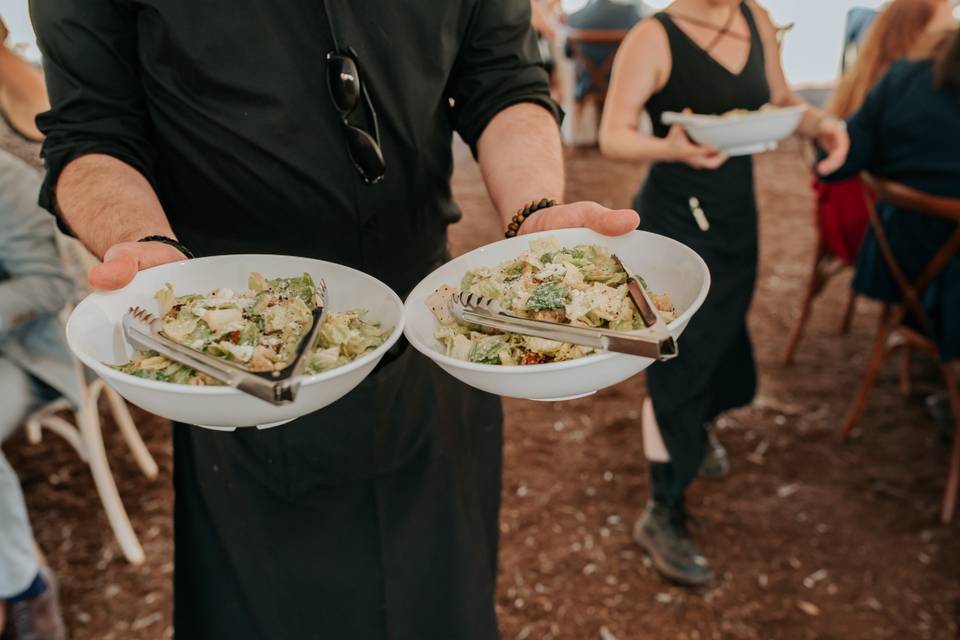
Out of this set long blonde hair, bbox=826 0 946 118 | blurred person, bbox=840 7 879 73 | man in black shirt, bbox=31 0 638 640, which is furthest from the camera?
blurred person, bbox=840 7 879 73

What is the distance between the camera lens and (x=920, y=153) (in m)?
2.02

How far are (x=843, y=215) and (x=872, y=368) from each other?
0.57m

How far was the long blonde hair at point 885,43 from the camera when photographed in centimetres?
246

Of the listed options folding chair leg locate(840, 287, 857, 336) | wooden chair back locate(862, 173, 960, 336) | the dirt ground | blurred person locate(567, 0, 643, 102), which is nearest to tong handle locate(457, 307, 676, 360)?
the dirt ground

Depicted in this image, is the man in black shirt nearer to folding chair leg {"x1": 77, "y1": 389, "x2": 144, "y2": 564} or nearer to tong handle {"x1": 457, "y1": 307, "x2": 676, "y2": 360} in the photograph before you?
tong handle {"x1": 457, "y1": 307, "x2": 676, "y2": 360}

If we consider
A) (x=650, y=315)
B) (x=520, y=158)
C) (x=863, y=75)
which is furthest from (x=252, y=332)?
(x=863, y=75)

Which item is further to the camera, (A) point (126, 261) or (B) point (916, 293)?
(B) point (916, 293)

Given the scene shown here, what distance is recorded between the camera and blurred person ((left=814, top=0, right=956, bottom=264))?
2.46 m

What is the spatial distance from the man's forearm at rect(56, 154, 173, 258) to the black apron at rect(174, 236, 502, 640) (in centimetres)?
15

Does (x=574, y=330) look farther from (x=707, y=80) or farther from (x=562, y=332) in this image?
(x=707, y=80)

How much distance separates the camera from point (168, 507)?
2.32 meters

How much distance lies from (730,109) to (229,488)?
1561 millimetres

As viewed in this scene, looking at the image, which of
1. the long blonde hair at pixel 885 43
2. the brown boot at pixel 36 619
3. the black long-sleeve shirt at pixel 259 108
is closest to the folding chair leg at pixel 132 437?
the brown boot at pixel 36 619

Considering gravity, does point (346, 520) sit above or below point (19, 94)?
below
